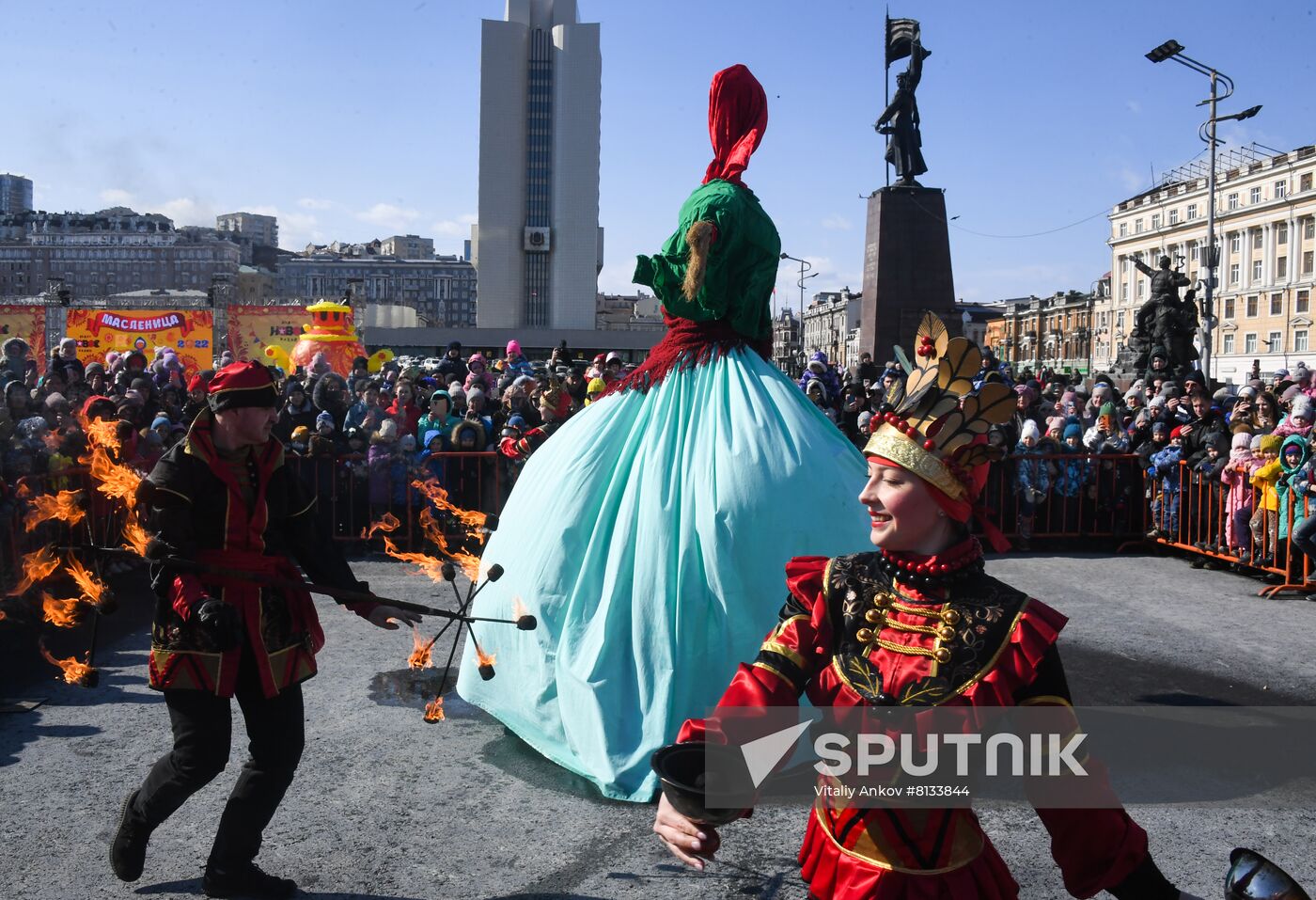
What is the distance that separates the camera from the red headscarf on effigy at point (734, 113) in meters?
5.21

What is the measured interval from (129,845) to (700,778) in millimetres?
2440

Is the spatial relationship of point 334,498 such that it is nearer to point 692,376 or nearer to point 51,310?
point 692,376

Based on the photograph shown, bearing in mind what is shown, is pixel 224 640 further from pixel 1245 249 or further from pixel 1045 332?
pixel 1045 332

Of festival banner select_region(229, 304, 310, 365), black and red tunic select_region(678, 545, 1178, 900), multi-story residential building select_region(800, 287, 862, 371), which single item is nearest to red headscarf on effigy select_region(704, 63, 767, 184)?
black and red tunic select_region(678, 545, 1178, 900)

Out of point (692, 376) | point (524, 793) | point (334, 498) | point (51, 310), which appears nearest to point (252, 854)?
point (524, 793)

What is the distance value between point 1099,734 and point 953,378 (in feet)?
12.0

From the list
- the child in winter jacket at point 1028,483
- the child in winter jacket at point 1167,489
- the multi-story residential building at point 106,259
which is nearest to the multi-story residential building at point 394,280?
the multi-story residential building at point 106,259

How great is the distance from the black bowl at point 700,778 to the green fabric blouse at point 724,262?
114 inches

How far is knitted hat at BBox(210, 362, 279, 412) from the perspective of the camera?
3650 mm

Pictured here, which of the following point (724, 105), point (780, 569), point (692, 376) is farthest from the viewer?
point (724, 105)

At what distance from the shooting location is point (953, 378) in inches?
97.9

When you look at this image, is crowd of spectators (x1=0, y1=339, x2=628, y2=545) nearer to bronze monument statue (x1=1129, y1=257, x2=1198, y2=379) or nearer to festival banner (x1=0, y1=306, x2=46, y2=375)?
festival banner (x1=0, y1=306, x2=46, y2=375)

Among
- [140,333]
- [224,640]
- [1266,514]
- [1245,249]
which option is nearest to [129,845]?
[224,640]

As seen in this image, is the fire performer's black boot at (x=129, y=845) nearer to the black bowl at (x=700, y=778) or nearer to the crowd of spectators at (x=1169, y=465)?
the black bowl at (x=700, y=778)
